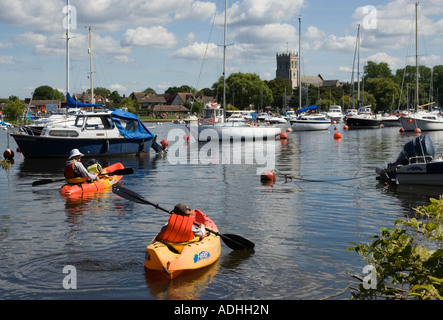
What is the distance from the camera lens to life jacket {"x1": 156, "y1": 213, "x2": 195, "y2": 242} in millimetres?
11711

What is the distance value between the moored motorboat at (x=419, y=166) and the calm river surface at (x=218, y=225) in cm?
67

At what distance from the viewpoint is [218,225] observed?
16172 mm

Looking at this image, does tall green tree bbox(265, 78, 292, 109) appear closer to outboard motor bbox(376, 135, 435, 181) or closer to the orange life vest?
outboard motor bbox(376, 135, 435, 181)

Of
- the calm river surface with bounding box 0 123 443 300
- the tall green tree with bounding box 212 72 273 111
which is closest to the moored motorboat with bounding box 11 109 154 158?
the calm river surface with bounding box 0 123 443 300

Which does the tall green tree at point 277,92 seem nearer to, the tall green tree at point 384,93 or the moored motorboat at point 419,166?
the tall green tree at point 384,93

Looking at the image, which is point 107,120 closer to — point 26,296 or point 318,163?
point 318,163

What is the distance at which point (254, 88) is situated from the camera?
134875mm

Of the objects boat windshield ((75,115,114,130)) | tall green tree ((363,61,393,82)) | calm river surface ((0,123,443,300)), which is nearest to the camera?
calm river surface ((0,123,443,300))

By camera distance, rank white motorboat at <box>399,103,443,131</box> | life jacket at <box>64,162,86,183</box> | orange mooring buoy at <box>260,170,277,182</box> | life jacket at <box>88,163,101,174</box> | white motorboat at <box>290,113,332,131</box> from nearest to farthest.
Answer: life jacket at <box>64,162,86,183</box>
life jacket at <box>88,163,101,174</box>
orange mooring buoy at <box>260,170,277,182</box>
white motorboat at <box>399,103,443,131</box>
white motorboat at <box>290,113,332,131</box>

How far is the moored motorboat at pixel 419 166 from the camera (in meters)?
22.0

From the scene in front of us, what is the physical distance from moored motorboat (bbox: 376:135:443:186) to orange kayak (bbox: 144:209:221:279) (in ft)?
41.9

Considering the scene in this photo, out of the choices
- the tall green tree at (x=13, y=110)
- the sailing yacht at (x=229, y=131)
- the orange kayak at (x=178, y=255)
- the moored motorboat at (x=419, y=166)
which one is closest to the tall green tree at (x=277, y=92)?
the tall green tree at (x=13, y=110)

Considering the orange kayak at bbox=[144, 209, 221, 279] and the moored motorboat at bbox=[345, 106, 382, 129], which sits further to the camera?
the moored motorboat at bbox=[345, 106, 382, 129]

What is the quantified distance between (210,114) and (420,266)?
45.2m
